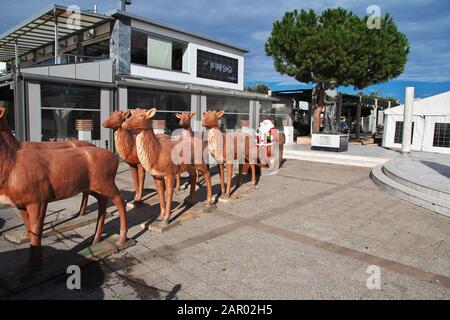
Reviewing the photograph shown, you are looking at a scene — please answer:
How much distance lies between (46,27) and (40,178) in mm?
14804

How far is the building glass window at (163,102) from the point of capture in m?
14.3

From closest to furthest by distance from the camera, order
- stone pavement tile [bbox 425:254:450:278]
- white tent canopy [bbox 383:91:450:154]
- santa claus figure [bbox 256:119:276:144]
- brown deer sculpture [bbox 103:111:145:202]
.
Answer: stone pavement tile [bbox 425:254:450:278]
brown deer sculpture [bbox 103:111:145:202]
santa claus figure [bbox 256:119:276:144]
white tent canopy [bbox 383:91:450:154]

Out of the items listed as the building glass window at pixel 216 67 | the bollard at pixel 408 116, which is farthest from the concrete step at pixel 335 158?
the building glass window at pixel 216 67

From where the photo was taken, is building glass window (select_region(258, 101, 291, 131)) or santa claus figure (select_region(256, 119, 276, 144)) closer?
santa claus figure (select_region(256, 119, 276, 144))

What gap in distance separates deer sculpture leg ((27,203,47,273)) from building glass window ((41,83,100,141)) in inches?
372

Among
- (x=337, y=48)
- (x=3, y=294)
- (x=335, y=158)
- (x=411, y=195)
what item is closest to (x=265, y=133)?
(x=411, y=195)

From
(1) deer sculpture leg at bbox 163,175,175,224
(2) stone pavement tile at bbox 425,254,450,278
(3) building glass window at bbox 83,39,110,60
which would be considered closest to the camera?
(2) stone pavement tile at bbox 425,254,450,278

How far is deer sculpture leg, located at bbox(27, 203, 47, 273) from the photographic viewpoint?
349cm

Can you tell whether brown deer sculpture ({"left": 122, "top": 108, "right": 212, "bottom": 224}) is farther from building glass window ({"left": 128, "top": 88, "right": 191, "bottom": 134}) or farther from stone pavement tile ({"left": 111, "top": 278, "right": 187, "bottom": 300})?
building glass window ({"left": 128, "top": 88, "right": 191, "bottom": 134})

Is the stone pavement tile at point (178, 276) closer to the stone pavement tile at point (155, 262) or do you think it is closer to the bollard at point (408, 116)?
the stone pavement tile at point (155, 262)

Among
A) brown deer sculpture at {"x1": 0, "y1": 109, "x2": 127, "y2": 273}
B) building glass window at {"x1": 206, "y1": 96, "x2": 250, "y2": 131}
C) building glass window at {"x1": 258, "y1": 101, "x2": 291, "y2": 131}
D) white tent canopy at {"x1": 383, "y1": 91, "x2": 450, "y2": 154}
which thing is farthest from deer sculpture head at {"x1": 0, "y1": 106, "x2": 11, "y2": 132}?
building glass window at {"x1": 258, "y1": 101, "x2": 291, "y2": 131}

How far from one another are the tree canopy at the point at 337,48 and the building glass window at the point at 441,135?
185 inches

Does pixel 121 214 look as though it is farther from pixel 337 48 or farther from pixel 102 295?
pixel 337 48
